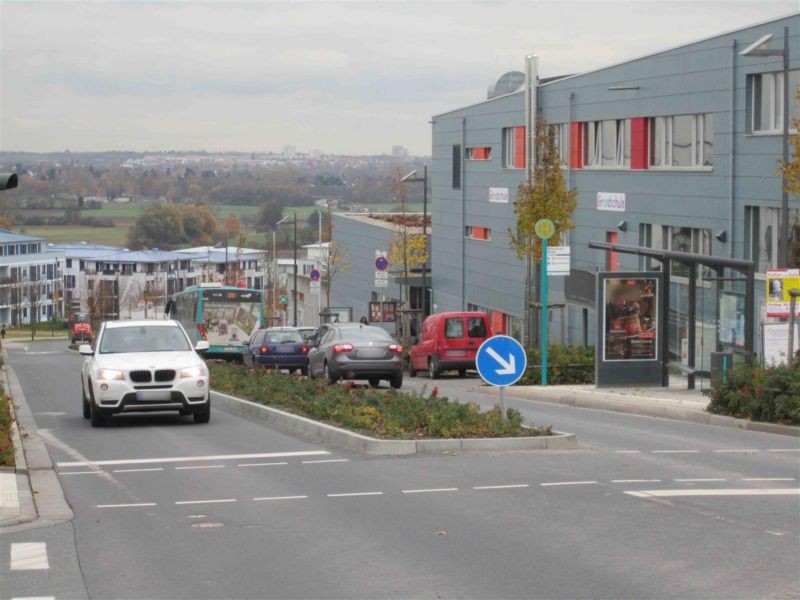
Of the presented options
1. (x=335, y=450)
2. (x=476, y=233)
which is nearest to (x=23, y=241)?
(x=476, y=233)

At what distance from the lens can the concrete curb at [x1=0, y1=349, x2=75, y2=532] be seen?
11188 mm

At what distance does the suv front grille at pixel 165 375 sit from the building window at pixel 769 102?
819 inches

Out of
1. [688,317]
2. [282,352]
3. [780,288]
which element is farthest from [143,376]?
[282,352]

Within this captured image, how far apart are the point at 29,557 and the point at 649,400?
16.0m

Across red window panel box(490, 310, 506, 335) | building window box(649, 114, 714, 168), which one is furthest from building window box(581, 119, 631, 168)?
red window panel box(490, 310, 506, 335)

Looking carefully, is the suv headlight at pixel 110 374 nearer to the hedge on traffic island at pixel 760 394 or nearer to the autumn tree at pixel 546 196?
the hedge on traffic island at pixel 760 394

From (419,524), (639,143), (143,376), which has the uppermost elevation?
(639,143)

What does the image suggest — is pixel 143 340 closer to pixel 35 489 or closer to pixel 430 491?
pixel 35 489

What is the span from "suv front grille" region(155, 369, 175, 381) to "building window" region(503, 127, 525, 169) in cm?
3632

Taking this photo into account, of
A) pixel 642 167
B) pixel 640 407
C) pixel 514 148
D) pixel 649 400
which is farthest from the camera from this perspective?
pixel 514 148

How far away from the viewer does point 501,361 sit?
16.7 meters

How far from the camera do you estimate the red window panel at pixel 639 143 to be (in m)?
43.5

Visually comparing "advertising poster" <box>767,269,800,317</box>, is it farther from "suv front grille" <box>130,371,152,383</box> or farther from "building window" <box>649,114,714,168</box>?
"building window" <box>649,114,714,168</box>

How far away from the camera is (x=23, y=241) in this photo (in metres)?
137
